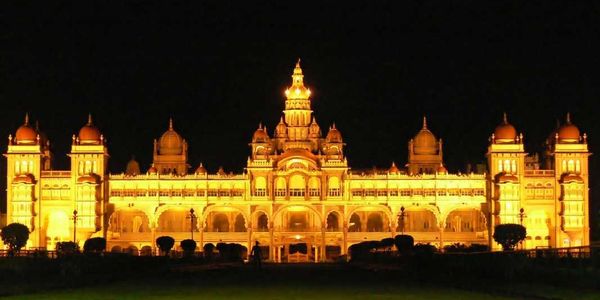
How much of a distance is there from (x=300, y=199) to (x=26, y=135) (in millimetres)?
24475

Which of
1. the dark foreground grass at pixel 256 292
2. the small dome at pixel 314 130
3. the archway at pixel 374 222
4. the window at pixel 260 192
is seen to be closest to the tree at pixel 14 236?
the window at pixel 260 192

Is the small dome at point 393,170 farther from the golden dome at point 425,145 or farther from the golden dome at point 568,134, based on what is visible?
the golden dome at point 568,134

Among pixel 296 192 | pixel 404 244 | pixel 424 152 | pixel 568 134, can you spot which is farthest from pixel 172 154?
pixel 404 244

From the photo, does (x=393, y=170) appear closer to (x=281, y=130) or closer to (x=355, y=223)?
(x=355, y=223)

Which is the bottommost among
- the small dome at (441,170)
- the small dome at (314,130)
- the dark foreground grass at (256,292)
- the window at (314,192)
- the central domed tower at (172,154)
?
the dark foreground grass at (256,292)

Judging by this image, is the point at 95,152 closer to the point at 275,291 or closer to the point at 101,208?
the point at 101,208

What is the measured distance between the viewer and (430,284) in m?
41.0

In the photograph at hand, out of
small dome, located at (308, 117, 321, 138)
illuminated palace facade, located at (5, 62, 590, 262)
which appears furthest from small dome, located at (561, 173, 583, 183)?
small dome, located at (308, 117, 321, 138)

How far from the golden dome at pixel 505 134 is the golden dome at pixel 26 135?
132 ft

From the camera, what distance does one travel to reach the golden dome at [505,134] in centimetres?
10766

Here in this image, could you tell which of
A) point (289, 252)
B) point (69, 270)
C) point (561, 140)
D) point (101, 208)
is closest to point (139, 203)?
point (101, 208)

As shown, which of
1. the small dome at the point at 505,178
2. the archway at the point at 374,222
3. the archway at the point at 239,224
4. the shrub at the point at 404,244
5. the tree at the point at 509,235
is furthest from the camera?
the archway at the point at 239,224

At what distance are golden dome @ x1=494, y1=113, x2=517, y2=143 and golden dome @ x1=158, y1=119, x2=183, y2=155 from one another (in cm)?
2984

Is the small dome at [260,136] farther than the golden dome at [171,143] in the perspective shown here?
No
